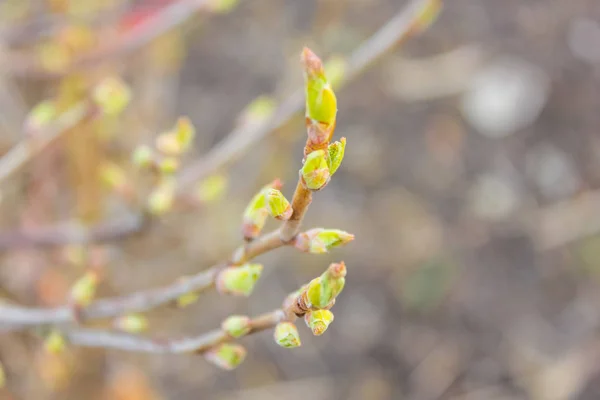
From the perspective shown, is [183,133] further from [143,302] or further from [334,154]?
[334,154]

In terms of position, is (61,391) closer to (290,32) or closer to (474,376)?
(474,376)

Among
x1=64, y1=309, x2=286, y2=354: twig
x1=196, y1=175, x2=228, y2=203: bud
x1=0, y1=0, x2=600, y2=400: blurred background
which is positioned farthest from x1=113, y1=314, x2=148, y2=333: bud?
x1=0, y1=0, x2=600, y2=400: blurred background

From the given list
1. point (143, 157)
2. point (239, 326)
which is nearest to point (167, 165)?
point (143, 157)

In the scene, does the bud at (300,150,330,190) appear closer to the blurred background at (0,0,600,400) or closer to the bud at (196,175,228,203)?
the bud at (196,175,228,203)

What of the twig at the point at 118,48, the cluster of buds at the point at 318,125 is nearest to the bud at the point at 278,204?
the cluster of buds at the point at 318,125

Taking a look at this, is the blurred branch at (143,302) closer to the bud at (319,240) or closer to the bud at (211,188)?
the bud at (319,240)

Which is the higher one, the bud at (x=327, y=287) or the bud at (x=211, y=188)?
the bud at (x=211, y=188)
